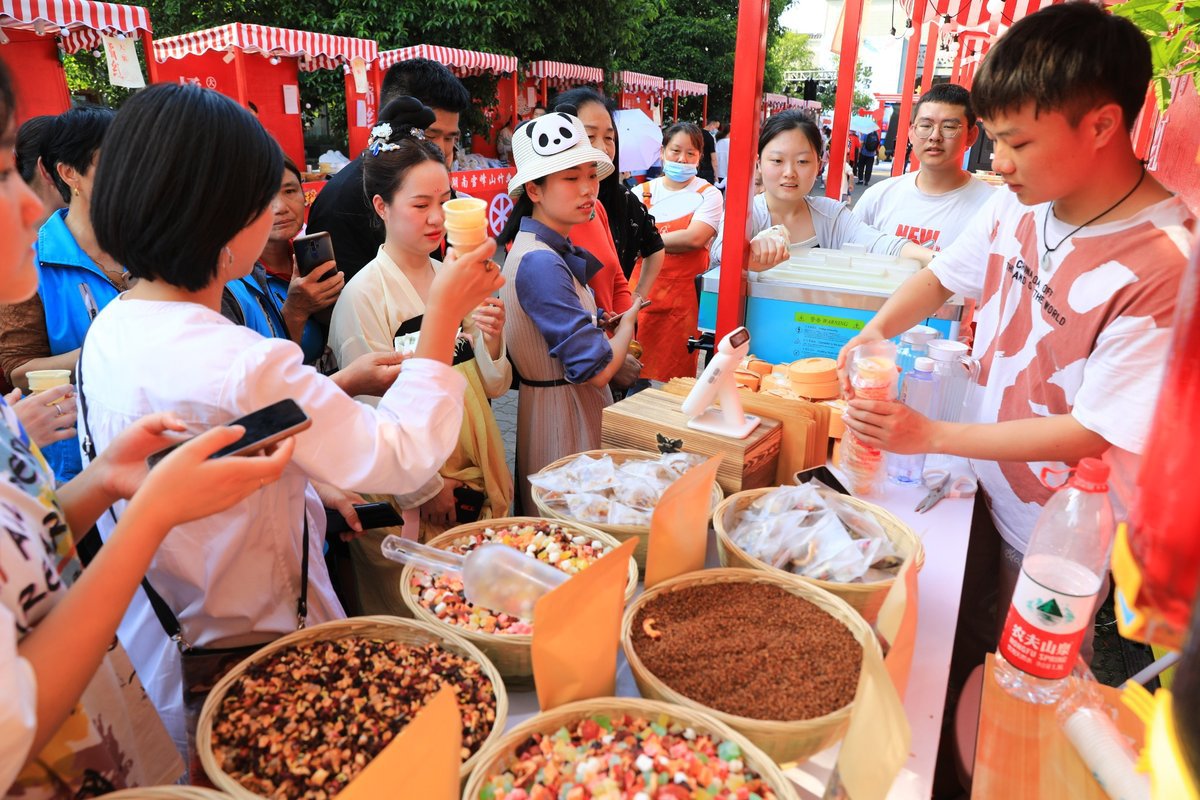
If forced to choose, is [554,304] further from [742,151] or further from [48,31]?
[48,31]

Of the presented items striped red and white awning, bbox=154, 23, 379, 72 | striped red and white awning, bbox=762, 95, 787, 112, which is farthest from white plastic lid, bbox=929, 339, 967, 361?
striped red and white awning, bbox=762, 95, 787, 112

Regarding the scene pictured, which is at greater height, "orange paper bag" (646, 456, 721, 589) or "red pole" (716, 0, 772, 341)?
"red pole" (716, 0, 772, 341)

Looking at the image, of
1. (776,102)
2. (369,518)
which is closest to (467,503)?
(369,518)

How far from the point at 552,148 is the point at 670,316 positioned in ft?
6.16

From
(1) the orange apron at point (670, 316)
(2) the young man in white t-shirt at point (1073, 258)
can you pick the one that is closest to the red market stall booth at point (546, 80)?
(1) the orange apron at point (670, 316)

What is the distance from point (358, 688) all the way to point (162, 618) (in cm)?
44

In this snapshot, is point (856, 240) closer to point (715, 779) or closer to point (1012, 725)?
point (1012, 725)

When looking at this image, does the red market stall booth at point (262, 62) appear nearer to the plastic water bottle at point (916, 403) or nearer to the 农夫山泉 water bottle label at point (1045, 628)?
the plastic water bottle at point (916, 403)

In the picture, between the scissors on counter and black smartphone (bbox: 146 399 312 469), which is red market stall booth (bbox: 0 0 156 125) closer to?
black smartphone (bbox: 146 399 312 469)

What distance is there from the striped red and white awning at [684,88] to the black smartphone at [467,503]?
69.6 ft

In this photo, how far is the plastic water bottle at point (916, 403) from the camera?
212 cm

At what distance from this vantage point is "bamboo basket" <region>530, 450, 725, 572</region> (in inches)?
→ 67.1

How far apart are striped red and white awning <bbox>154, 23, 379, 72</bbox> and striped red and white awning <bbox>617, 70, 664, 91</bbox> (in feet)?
30.0

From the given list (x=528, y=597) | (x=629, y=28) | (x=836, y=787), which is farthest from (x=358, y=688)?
(x=629, y=28)
